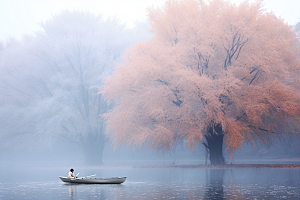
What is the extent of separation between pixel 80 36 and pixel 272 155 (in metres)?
30.8

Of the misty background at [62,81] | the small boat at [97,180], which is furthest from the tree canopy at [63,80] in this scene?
the small boat at [97,180]

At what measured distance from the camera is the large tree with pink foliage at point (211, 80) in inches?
1201

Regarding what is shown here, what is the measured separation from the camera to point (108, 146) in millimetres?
62188

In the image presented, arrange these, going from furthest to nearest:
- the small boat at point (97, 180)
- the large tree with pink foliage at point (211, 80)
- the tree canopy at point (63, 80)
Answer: the tree canopy at point (63, 80), the large tree with pink foliage at point (211, 80), the small boat at point (97, 180)

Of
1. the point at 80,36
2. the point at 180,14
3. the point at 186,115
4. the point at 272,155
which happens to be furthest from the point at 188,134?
the point at 272,155

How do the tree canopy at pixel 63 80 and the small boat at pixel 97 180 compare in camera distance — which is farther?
the tree canopy at pixel 63 80

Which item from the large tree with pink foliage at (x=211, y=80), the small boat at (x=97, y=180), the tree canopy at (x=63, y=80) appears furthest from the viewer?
the tree canopy at (x=63, y=80)

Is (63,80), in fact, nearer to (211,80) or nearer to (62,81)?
(62,81)

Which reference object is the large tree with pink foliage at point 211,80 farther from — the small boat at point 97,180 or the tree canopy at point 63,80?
the small boat at point 97,180

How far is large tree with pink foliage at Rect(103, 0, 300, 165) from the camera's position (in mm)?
30500

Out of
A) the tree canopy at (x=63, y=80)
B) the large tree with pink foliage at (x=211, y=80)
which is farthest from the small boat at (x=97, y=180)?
the tree canopy at (x=63, y=80)

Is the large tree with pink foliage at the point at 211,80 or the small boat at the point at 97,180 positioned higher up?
the large tree with pink foliage at the point at 211,80

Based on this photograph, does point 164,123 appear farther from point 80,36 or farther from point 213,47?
point 80,36

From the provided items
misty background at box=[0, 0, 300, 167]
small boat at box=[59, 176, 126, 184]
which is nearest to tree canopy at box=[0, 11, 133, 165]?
misty background at box=[0, 0, 300, 167]
